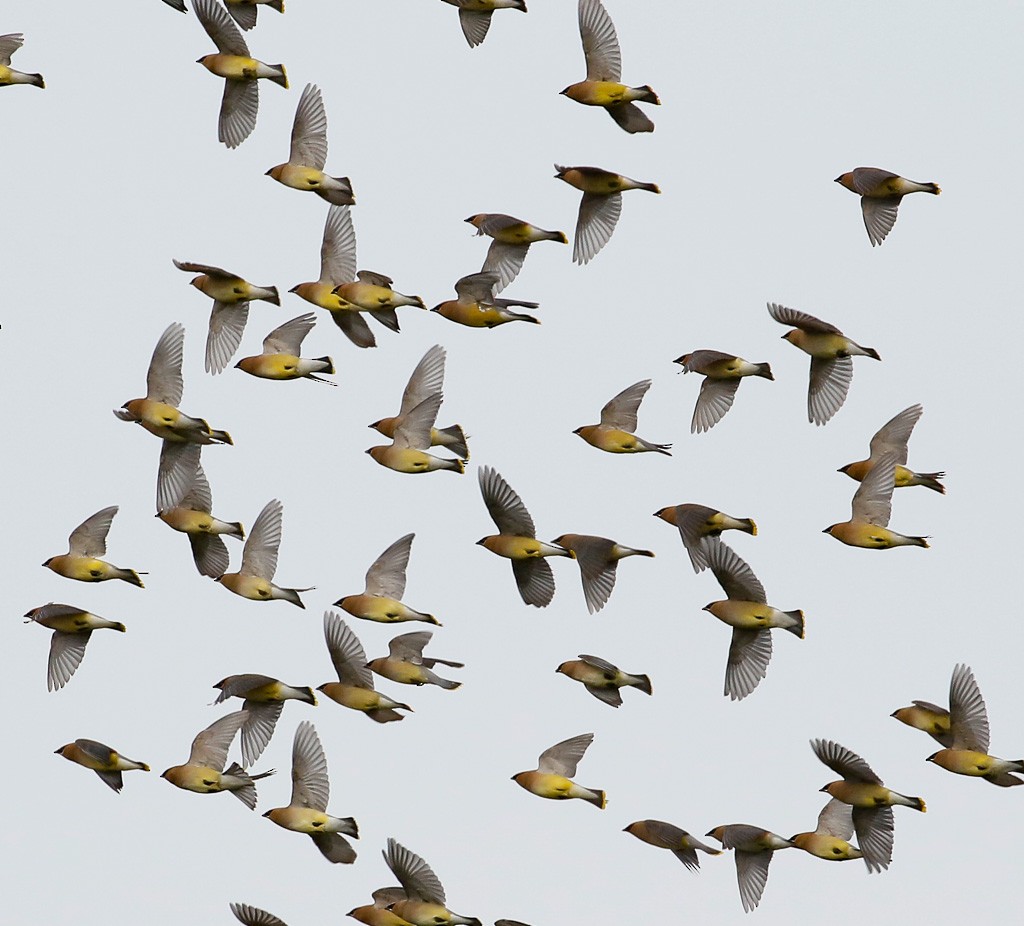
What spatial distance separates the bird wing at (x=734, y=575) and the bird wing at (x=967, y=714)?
6.01 feet

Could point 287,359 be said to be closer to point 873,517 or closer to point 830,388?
point 830,388

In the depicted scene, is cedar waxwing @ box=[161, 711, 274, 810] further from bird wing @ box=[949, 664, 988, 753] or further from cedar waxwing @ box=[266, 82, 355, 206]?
bird wing @ box=[949, 664, 988, 753]

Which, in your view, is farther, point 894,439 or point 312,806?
point 894,439

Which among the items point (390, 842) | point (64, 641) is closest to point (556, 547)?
point (390, 842)

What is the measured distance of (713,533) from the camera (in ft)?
78.2

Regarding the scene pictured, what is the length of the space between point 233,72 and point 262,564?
14.6 feet

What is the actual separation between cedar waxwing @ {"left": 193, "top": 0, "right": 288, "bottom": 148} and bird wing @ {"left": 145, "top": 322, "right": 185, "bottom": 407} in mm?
1899

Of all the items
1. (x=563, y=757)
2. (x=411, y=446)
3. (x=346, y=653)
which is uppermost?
(x=411, y=446)

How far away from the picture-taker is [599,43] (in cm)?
2381

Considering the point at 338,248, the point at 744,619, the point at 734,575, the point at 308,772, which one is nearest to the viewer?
the point at 734,575

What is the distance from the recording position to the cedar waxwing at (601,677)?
23.9m

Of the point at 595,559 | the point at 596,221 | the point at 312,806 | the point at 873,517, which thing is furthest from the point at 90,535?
the point at 873,517

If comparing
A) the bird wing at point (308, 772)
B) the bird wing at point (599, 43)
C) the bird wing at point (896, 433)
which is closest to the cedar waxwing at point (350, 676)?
the bird wing at point (308, 772)

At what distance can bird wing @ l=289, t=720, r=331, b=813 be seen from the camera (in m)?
23.7
